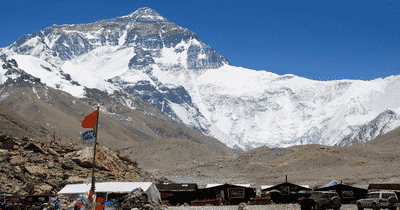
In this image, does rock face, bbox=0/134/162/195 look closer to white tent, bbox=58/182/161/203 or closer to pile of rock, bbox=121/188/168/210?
white tent, bbox=58/182/161/203

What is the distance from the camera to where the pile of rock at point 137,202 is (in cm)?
2912

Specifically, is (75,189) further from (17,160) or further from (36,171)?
(17,160)

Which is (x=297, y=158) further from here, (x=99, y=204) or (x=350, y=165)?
(x=99, y=204)

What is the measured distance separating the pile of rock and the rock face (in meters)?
9.68

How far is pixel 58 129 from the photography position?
497 ft

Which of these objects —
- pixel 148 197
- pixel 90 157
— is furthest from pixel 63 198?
pixel 90 157

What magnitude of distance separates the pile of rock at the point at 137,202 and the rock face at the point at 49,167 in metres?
9.68

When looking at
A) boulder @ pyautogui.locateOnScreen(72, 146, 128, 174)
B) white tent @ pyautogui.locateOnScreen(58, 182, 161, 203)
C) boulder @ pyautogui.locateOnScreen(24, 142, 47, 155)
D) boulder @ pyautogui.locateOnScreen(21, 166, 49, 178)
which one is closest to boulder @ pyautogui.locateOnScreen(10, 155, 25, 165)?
boulder @ pyautogui.locateOnScreen(21, 166, 49, 178)

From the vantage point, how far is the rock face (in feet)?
116

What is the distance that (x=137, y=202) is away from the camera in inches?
1161

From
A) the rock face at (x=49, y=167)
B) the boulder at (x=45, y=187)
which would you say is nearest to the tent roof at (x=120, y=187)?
the boulder at (x=45, y=187)

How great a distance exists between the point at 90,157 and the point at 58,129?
115848 millimetres

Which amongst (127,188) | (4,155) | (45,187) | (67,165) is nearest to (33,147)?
(4,155)

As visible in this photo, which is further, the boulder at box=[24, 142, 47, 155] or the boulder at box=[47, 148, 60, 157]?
the boulder at box=[47, 148, 60, 157]
